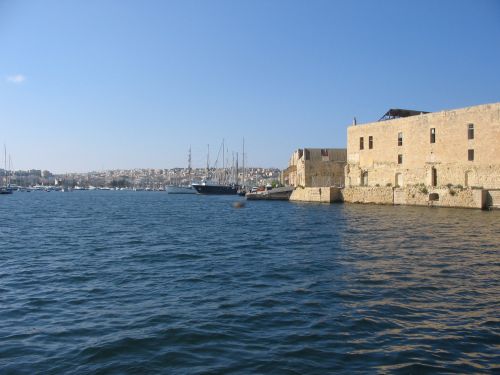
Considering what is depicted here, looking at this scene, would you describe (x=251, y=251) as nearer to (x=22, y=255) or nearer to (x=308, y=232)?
(x=308, y=232)

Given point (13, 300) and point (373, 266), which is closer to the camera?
point (13, 300)

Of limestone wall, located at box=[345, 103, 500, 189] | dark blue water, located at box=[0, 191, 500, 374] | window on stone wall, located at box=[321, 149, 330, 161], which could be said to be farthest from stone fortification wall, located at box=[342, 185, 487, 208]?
dark blue water, located at box=[0, 191, 500, 374]

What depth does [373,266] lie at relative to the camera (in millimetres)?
9523

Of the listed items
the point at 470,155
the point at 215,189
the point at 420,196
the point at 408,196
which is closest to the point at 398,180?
the point at 408,196

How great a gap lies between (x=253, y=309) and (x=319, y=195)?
3402 centimetres

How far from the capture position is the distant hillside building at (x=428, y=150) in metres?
28.3

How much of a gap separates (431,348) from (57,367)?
3.88 m

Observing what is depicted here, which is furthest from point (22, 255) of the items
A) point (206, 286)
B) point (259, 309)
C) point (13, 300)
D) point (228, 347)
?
point (228, 347)

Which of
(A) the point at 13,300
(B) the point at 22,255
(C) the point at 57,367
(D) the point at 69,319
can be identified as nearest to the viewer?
(C) the point at 57,367

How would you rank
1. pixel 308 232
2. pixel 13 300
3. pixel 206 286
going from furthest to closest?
1. pixel 308 232
2. pixel 206 286
3. pixel 13 300

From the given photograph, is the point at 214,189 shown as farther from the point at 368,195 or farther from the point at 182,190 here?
the point at 368,195

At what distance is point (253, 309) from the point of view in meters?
6.51

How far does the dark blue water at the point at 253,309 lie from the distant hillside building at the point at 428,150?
18.3 meters

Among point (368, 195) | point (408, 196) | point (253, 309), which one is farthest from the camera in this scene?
point (368, 195)
